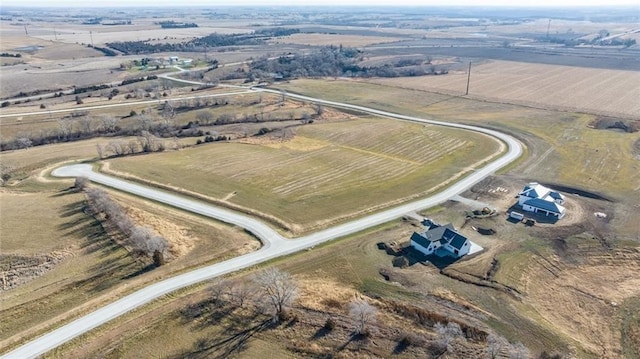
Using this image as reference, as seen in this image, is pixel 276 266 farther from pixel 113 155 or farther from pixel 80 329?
pixel 113 155

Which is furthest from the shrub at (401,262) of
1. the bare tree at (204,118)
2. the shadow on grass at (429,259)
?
the bare tree at (204,118)

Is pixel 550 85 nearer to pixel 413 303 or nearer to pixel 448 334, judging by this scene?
pixel 413 303

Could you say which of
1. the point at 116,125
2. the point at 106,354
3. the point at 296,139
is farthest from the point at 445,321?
the point at 116,125

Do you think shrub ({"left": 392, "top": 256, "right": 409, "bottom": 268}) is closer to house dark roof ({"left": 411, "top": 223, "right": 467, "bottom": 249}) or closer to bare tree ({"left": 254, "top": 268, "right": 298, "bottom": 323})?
house dark roof ({"left": 411, "top": 223, "right": 467, "bottom": 249})

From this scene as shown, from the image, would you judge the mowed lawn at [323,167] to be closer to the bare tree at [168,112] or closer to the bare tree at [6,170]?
the bare tree at [6,170]

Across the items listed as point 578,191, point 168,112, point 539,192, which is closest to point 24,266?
point 539,192

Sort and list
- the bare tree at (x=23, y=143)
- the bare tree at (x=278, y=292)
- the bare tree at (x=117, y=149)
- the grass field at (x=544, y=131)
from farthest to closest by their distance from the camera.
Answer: the bare tree at (x=23, y=143)
the bare tree at (x=117, y=149)
the grass field at (x=544, y=131)
the bare tree at (x=278, y=292)
